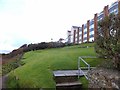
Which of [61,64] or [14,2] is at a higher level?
[14,2]

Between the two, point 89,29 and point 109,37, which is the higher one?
point 89,29

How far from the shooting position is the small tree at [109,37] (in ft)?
27.8

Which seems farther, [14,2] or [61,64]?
[14,2]

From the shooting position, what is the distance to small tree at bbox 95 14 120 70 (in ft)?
27.8

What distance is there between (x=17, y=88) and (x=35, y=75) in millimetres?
1173

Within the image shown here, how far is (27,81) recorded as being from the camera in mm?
10742

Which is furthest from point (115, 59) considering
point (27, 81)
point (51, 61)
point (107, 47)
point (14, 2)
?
point (14, 2)

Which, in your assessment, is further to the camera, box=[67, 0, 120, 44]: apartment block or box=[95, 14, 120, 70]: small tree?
box=[67, 0, 120, 44]: apartment block

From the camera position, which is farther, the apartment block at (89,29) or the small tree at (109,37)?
the apartment block at (89,29)

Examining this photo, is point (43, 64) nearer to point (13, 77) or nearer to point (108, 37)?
point (13, 77)

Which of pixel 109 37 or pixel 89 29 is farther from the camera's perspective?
pixel 89 29

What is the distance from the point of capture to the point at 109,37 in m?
9.25

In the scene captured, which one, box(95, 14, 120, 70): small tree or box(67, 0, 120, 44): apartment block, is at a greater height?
box(67, 0, 120, 44): apartment block

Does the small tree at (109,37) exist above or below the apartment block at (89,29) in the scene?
below
